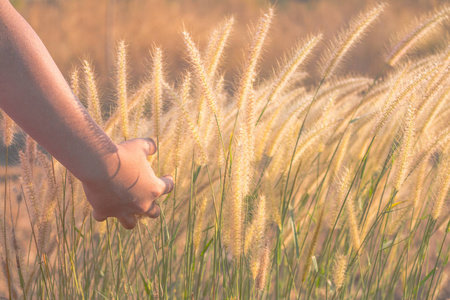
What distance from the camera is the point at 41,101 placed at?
0.69 metres

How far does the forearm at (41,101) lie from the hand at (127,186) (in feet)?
0.09

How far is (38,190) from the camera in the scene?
0.97 m

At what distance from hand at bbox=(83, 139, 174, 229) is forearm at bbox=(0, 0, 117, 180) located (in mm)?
28

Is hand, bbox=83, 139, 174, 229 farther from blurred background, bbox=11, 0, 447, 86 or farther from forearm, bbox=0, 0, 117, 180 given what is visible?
blurred background, bbox=11, 0, 447, 86

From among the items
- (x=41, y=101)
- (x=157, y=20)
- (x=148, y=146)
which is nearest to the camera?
(x=41, y=101)

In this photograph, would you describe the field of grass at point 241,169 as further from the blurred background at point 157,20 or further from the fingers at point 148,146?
the blurred background at point 157,20

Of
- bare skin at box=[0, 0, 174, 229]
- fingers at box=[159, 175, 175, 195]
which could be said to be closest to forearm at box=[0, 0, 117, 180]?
bare skin at box=[0, 0, 174, 229]

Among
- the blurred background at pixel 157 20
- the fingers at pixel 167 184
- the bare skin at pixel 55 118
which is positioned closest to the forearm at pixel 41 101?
the bare skin at pixel 55 118

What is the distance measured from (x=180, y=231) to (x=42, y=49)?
1.52 ft

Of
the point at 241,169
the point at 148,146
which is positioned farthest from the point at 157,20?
the point at 241,169

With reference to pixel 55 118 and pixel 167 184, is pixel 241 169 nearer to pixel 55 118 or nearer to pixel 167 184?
pixel 167 184

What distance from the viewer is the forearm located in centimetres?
68

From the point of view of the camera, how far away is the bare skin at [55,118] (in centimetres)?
68

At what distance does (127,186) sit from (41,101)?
177mm
